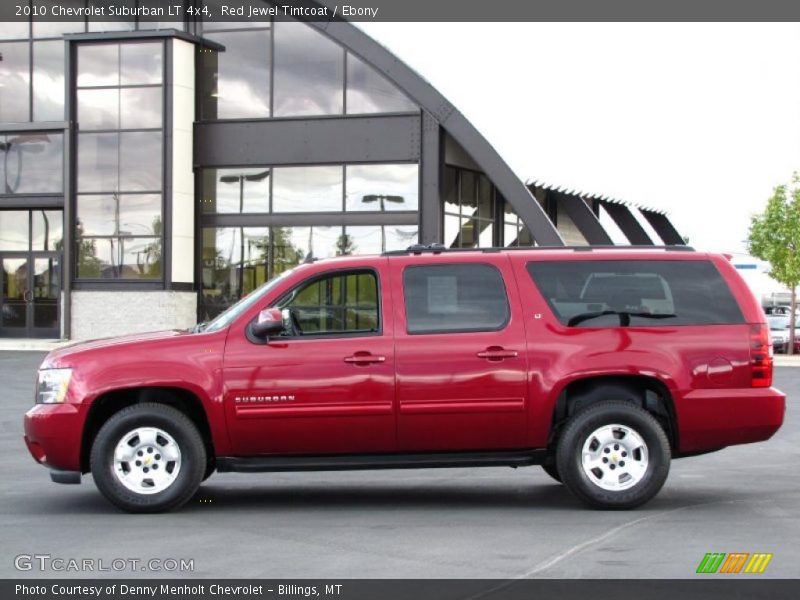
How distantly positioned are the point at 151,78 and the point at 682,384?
27415mm

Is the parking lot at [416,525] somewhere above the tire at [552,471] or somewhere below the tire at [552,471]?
below

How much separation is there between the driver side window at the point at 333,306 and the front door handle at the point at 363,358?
202mm

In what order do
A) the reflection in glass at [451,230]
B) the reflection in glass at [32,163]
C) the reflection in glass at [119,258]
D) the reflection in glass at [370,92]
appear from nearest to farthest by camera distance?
the reflection in glass at [370,92], the reflection in glass at [451,230], the reflection in glass at [119,258], the reflection in glass at [32,163]

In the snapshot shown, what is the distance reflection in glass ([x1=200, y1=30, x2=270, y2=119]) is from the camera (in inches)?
1330

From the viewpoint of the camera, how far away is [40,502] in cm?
985

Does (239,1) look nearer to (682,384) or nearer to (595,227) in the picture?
(595,227)

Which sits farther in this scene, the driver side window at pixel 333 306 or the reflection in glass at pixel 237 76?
the reflection in glass at pixel 237 76

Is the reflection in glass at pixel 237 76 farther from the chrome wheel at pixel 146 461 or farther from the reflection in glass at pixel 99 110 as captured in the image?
the chrome wheel at pixel 146 461

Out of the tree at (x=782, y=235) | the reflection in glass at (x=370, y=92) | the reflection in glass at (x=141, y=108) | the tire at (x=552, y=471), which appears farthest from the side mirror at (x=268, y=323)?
the tree at (x=782, y=235)

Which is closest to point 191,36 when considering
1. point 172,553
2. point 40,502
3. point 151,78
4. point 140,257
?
point 151,78

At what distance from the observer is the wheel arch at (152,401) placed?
30.7ft

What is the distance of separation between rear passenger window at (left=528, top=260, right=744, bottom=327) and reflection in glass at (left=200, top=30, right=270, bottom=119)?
25.2 metres

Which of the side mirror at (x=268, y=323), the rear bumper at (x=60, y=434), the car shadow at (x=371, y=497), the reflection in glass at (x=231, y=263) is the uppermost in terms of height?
the reflection in glass at (x=231, y=263)

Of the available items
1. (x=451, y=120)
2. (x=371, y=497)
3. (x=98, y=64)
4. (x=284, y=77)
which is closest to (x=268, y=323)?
(x=371, y=497)
